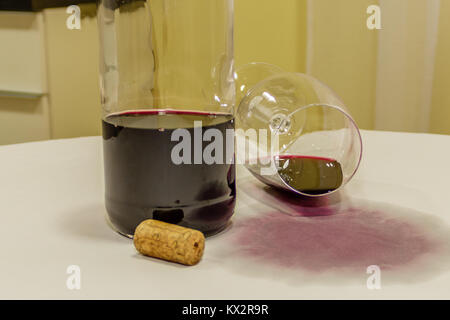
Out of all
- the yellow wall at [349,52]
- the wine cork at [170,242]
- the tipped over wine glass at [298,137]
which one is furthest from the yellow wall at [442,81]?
the wine cork at [170,242]

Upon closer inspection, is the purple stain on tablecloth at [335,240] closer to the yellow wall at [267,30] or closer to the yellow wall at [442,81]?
the yellow wall at [442,81]

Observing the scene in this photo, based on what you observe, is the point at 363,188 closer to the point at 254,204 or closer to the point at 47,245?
the point at 254,204

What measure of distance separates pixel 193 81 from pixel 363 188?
0.29 meters

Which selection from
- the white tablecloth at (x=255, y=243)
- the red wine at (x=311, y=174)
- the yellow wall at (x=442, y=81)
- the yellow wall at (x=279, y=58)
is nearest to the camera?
the white tablecloth at (x=255, y=243)

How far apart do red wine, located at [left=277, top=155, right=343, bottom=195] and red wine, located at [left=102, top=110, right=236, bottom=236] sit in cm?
12

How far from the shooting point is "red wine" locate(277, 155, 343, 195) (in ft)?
2.43

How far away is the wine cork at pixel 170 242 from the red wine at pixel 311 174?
202 millimetres

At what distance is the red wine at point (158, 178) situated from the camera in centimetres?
62

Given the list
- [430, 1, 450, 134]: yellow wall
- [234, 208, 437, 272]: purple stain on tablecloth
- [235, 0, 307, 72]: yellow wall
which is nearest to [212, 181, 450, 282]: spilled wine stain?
[234, 208, 437, 272]: purple stain on tablecloth

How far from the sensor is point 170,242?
575mm

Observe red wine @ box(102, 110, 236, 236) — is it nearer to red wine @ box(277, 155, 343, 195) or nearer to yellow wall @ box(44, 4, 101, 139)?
red wine @ box(277, 155, 343, 195)

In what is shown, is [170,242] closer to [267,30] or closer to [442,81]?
[442,81]
